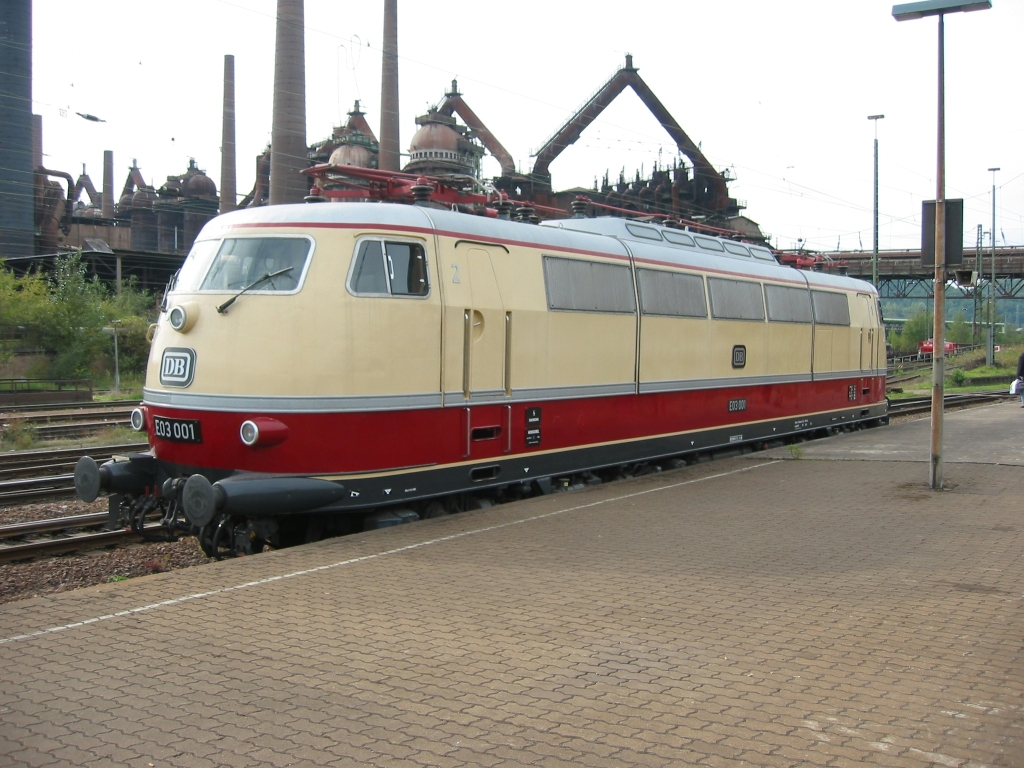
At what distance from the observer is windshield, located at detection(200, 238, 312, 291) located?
817 cm

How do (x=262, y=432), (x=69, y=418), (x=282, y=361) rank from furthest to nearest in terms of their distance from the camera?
(x=69, y=418), (x=282, y=361), (x=262, y=432)

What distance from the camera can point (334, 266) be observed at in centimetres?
818

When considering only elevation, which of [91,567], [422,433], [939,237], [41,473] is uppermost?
[939,237]

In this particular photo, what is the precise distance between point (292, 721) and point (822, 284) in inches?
618

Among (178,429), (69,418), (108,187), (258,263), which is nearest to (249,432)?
(178,429)

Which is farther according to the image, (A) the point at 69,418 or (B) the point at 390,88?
(B) the point at 390,88

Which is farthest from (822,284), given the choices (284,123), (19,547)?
(284,123)

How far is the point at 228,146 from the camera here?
184 feet

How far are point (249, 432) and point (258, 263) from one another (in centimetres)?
167

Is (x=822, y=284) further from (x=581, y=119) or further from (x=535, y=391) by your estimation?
(x=581, y=119)

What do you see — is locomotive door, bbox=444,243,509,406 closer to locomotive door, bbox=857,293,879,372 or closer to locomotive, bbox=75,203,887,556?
locomotive, bbox=75,203,887,556

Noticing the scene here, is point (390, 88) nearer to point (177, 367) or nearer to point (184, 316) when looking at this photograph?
point (184, 316)

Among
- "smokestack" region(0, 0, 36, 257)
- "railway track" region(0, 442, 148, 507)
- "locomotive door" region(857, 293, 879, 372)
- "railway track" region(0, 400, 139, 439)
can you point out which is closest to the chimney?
"smokestack" region(0, 0, 36, 257)

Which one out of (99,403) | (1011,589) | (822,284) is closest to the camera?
(1011,589)
